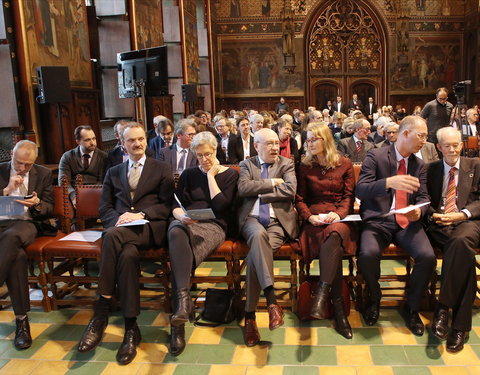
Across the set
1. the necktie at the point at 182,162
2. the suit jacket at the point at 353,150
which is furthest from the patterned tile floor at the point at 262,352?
the suit jacket at the point at 353,150

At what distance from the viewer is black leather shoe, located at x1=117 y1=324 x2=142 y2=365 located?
334 cm

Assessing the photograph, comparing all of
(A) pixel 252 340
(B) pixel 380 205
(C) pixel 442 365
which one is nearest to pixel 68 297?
(A) pixel 252 340

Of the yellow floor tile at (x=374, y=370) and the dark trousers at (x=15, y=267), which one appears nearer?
the yellow floor tile at (x=374, y=370)

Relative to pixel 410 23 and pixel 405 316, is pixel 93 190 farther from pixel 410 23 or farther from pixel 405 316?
pixel 410 23

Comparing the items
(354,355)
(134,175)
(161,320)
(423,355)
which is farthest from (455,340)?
(134,175)

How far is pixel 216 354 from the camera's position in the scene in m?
3.41

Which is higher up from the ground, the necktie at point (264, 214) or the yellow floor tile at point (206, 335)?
the necktie at point (264, 214)

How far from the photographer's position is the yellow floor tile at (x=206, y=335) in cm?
361

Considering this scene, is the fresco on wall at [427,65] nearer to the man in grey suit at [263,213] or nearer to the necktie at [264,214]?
the man in grey suit at [263,213]

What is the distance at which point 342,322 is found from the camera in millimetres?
3645

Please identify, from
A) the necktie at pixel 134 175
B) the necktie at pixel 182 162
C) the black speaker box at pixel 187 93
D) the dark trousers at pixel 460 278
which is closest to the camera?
the dark trousers at pixel 460 278

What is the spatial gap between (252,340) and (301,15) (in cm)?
Result: 1944

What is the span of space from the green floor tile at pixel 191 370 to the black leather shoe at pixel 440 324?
1.69 m

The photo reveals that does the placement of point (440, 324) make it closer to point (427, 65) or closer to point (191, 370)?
point (191, 370)
